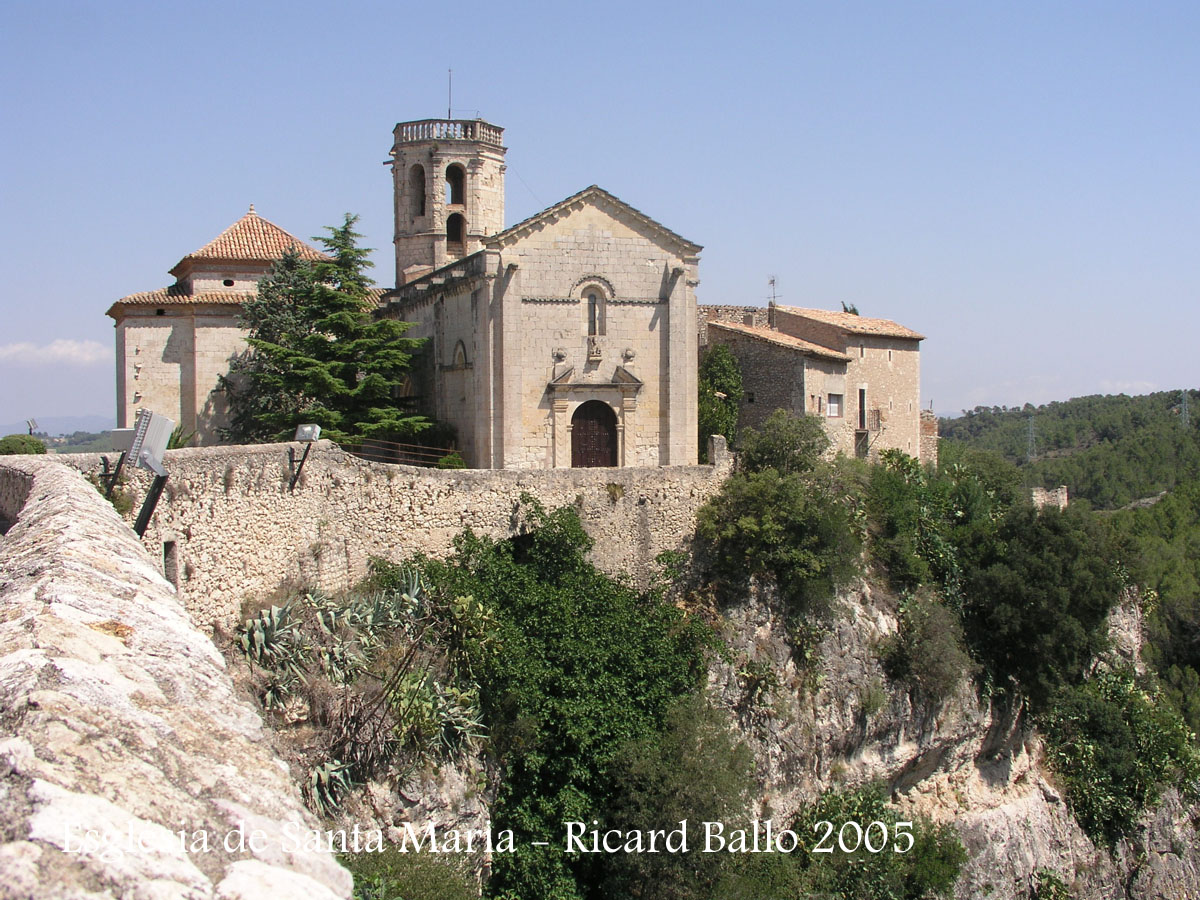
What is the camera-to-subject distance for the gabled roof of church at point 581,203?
2258 centimetres

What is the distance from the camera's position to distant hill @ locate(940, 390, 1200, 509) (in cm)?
6750

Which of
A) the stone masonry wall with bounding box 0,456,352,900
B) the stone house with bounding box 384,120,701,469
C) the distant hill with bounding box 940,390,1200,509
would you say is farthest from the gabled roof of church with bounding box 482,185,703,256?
the distant hill with bounding box 940,390,1200,509

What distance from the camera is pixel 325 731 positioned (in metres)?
13.1

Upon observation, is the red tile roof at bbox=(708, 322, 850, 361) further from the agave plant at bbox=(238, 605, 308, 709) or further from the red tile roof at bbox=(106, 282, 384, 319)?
the agave plant at bbox=(238, 605, 308, 709)

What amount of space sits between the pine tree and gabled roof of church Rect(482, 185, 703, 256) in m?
3.39

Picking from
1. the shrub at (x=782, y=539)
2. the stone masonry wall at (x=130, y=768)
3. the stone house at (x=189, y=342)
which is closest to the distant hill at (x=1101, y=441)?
the shrub at (x=782, y=539)

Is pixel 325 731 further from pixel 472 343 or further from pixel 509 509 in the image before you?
pixel 472 343

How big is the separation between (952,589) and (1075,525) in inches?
145

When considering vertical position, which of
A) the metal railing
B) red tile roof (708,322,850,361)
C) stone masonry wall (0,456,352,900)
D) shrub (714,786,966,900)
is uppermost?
red tile roof (708,322,850,361)

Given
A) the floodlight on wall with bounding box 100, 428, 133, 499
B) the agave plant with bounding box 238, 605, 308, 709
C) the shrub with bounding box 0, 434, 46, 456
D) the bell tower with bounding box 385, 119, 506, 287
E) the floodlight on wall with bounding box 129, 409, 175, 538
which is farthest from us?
the bell tower with bounding box 385, 119, 506, 287

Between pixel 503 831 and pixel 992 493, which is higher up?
pixel 992 493

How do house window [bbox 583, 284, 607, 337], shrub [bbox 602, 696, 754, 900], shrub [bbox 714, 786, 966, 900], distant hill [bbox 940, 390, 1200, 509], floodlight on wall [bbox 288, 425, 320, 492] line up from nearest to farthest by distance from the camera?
floodlight on wall [bbox 288, 425, 320, 492], shrub [bbox 602, 696, 754, 900], shrub [bbox 714, 786, 966, 900], house window [bbox 583, 284, 607, 337], distant hill [bbox 940, 390, 1200, 509]

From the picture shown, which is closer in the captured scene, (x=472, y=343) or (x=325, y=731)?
(x=325, y=731)

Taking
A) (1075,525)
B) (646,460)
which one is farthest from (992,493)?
(646,460)
